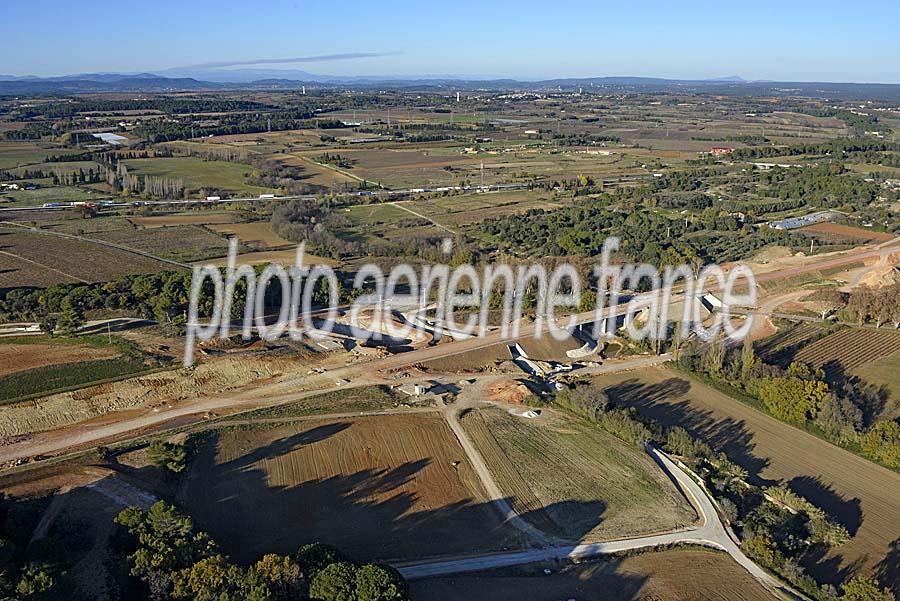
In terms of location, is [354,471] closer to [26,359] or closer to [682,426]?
[682,426]

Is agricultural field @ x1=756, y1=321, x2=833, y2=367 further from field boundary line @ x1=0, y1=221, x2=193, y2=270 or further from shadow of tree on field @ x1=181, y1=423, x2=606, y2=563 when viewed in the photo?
field boundary line @ x1=0, y1=221, x2=193, y2=270

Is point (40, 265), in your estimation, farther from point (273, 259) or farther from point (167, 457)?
point (167, 457)

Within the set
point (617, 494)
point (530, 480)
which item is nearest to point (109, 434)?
point (530, 480)

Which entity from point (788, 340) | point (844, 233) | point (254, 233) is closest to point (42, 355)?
point (254, 233)

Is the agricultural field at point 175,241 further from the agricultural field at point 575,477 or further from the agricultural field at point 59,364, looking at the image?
the agricultural field at point 575,477

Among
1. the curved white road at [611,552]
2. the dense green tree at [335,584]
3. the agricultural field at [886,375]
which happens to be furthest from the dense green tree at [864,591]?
the agricultural field at [886,375]

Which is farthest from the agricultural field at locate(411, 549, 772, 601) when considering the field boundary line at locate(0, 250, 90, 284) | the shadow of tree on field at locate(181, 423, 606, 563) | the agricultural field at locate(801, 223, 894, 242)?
the agricultural field at locate(801, 223, 894, 242)
